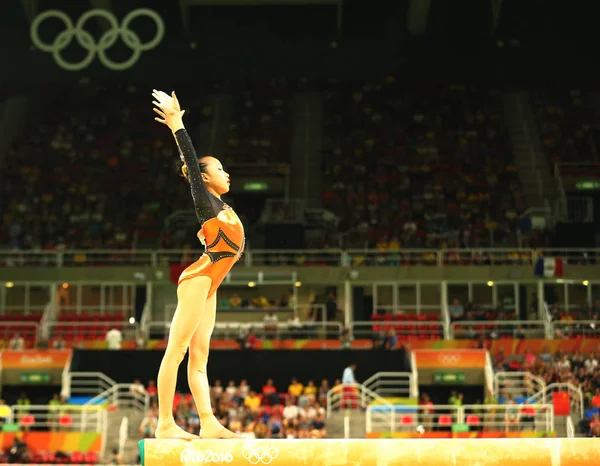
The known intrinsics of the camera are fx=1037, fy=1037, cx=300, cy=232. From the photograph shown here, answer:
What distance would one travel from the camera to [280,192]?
122 ft

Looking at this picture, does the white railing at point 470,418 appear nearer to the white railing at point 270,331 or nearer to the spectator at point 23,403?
the white railing at point 270,331

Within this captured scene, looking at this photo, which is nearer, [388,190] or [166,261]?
[166,261]

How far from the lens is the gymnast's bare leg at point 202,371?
790cm

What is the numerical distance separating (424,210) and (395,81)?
28.7 ft

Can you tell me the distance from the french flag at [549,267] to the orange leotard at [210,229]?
24446mm

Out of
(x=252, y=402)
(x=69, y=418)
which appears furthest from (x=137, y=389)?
(x=252, y=402)

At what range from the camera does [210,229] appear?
802 cm

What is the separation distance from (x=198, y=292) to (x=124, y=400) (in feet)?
59.3

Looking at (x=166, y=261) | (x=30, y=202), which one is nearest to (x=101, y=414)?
(x=166, y=261)

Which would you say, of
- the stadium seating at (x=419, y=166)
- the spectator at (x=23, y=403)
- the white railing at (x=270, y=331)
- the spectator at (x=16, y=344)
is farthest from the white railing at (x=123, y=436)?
the stadium seating at (x=419, y=166)

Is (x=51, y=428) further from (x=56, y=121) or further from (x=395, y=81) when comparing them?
(x=395, y=81)

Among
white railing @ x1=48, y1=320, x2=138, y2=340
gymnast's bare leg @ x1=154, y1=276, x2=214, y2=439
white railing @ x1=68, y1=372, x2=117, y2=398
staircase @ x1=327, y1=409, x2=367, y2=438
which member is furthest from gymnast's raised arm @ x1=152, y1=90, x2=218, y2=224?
white railing @ x1=48, y1=320, x2=138, y2=340

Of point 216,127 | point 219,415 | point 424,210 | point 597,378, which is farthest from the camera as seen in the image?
point 216,127

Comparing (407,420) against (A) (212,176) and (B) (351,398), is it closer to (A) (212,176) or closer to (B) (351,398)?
(B) (351,398)
